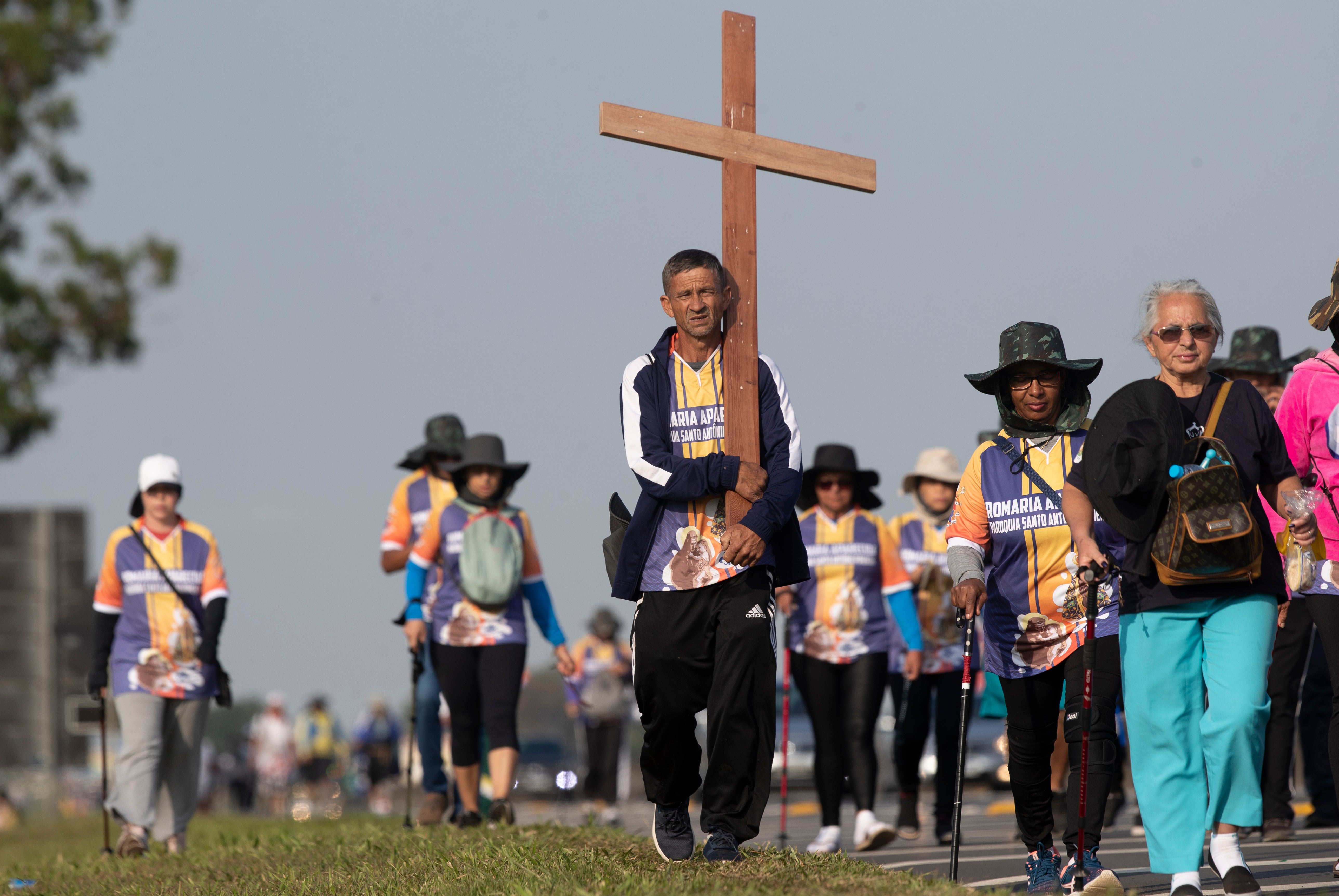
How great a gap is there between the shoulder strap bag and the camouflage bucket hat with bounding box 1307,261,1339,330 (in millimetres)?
6904

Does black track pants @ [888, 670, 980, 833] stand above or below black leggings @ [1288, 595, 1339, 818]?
below

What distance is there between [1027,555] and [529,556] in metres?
4.89

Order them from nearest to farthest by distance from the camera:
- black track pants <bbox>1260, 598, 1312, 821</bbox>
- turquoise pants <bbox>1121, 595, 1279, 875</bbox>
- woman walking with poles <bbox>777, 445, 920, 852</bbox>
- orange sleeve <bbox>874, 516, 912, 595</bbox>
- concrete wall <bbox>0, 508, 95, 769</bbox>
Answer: turquoise pants <bbox>1121, 595, 1279, 875</bbox>, black track pants <bbox>1260, 598, 1312, 821</bbox>, woman walking with poles <bbox>777, 445, 920, 852</bbox>, orange sleeve <bbox>874, 516, 912, 595</bbox>, concrete wall <bbox>0, 508, 95, 769</bbox>

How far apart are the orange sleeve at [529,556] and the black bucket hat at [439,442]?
1.20 metres

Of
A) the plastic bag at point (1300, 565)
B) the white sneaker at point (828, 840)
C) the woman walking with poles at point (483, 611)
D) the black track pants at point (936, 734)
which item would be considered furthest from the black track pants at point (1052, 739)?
the woman walking with poles at point (483, 611)

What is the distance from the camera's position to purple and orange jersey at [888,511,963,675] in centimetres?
1114

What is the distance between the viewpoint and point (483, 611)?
10.7 m

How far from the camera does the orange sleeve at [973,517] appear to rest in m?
6.89

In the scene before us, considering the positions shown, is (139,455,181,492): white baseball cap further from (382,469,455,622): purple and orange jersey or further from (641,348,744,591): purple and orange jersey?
(641,348,744,591): purple and orange jersey

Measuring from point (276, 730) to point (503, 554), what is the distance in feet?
72.2

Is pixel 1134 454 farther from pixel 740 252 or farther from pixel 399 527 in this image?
pixel 399 527

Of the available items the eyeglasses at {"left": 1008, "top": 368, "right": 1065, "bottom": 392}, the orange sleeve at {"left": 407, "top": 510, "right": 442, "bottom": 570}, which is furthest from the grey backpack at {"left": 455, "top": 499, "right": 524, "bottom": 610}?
the eyeglasses at {"left": 1008, "top": 368, "right": 1065, "bottom": 392}

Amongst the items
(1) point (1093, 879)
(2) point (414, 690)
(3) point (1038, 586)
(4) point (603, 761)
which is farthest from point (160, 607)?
(4) point (603, 761)

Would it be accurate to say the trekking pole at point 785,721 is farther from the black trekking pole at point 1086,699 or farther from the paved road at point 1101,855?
the black trekking pole at point 1086,699
